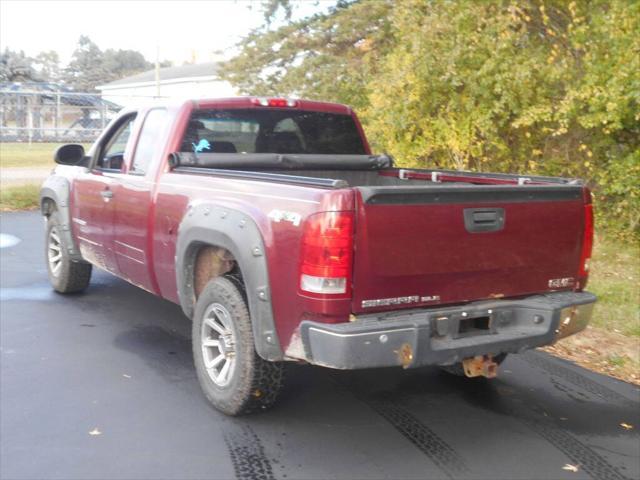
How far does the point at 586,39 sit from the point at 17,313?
764 centimetres

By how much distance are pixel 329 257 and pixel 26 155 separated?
22266 millimetres

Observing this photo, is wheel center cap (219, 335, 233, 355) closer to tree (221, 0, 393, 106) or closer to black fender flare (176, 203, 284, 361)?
black fender flare (176, 203, 284, 361)

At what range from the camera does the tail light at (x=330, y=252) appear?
3553mm

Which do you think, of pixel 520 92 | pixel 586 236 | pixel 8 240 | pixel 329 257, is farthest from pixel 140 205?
pixel 520 92

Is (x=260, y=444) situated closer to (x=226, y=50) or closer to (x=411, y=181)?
(x=411, y=181)

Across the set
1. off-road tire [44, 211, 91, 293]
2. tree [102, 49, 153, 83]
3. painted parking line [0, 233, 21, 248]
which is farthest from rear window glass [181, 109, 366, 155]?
tree [102, 49, 153, 83]

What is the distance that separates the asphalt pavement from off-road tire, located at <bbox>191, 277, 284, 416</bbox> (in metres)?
0.13

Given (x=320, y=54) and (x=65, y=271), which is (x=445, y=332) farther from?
(x=320, y=54)

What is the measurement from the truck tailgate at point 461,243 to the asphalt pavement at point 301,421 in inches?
33.7

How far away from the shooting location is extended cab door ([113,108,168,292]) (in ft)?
17.6

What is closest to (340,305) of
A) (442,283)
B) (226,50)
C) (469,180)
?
(442,283)

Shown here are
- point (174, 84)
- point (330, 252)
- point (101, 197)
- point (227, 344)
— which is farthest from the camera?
point (174, 84)

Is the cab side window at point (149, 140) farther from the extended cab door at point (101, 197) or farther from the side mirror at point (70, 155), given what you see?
the side mirror at point (70, 155)

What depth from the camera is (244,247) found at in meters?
4.06
